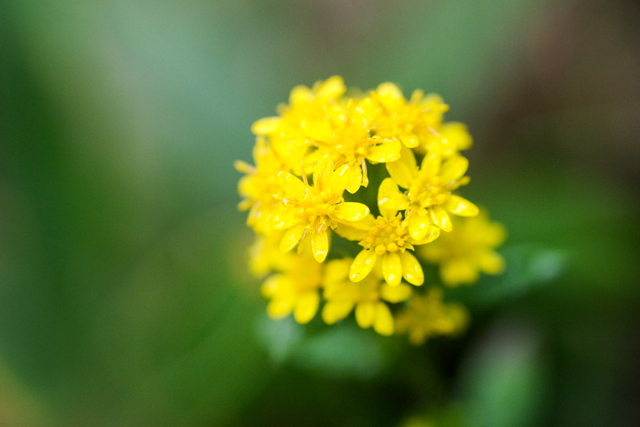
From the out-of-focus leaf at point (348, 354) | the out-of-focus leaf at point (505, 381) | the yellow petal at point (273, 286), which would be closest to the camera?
the yellow petal at point (273, 286)

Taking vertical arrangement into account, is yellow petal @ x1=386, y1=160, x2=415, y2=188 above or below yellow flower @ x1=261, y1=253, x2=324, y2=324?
above

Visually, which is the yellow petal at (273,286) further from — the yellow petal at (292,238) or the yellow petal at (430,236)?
the yellow petal at (430,236)

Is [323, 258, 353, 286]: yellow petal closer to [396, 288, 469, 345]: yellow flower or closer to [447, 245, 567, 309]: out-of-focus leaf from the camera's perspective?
[396, 288, 469, 345]: yellow flower

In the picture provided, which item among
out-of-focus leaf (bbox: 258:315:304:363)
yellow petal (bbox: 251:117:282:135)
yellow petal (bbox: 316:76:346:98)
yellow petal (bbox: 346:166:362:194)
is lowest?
out-of-focus leaf (bbox: 258:315:304:363)

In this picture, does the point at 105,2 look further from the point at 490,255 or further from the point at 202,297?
the point at 490,255

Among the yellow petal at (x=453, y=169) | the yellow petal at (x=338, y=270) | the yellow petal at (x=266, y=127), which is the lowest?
the yellow petal at (x=338, y=270)

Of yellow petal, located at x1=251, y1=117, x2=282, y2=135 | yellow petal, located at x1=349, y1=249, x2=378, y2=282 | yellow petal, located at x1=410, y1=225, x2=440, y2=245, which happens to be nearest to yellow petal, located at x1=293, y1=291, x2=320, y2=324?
yellow petal, located at x1=349, y1=249, x2=378, y2=282

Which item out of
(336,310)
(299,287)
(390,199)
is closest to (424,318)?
(336,310)

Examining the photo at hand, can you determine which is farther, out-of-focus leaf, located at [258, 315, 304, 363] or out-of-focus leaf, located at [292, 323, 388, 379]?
out-of-focus leaf, located at [292, 323, 388, 379]

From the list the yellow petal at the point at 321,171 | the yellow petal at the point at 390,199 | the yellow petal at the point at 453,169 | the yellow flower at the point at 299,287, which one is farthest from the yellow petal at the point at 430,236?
the yellow flower at the point at 299,287
